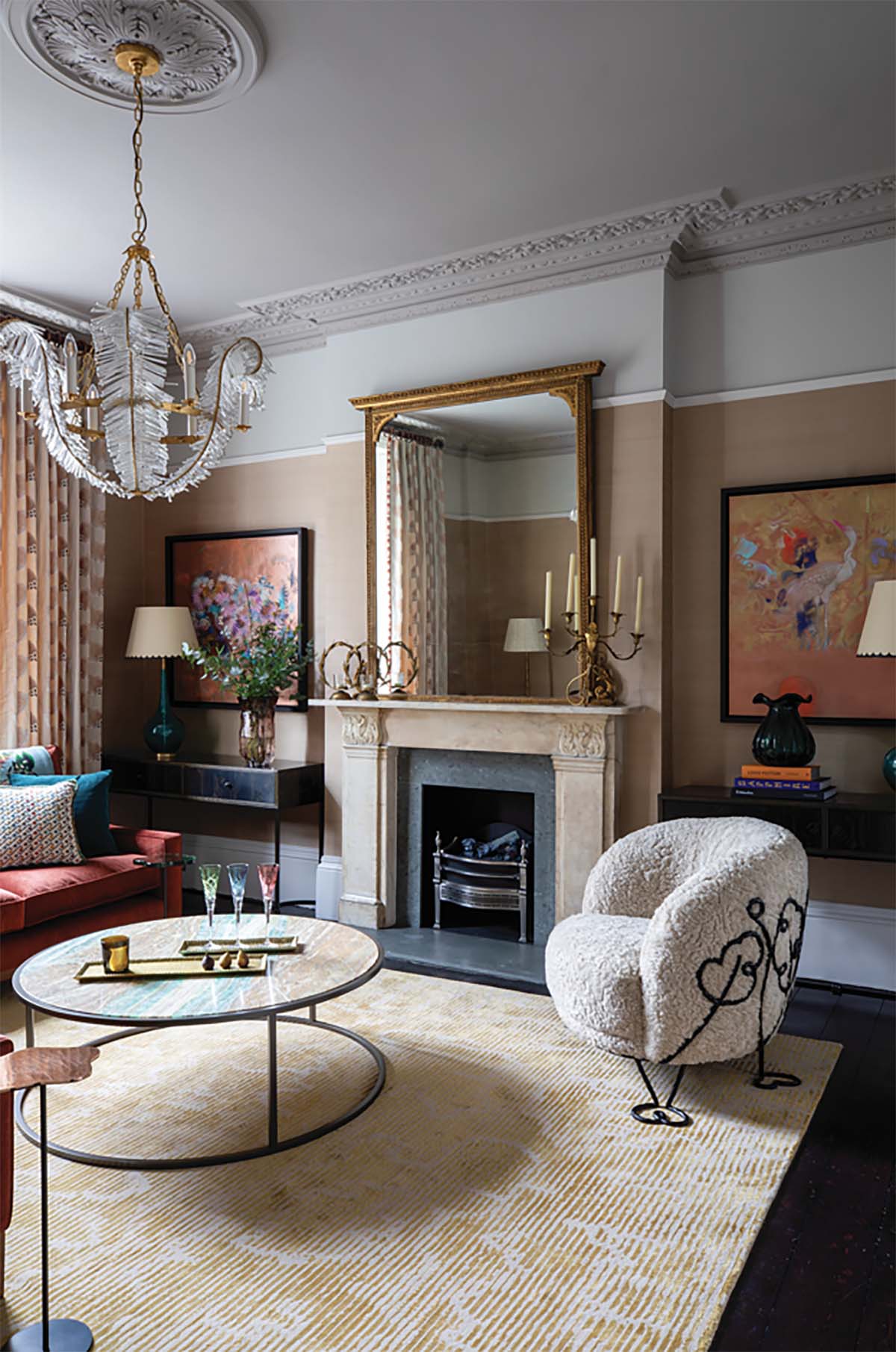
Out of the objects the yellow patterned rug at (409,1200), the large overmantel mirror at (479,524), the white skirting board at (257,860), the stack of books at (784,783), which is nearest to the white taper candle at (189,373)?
the large overmantel mirror at (479,524)

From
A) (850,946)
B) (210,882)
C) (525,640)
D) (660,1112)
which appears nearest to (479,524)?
(525,640)

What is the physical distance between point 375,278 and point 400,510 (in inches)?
41.0

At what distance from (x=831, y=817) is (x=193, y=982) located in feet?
7.48

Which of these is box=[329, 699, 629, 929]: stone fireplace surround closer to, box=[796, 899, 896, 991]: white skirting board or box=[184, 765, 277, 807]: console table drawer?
box=[184, 765, 277, 807]: console table drawer

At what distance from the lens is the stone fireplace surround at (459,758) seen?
419 centimetres

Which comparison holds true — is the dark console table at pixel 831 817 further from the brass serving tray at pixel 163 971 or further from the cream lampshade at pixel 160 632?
the cream lampshade at pixel 160 632

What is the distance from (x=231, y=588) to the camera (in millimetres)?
5406

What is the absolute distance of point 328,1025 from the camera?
335 cm

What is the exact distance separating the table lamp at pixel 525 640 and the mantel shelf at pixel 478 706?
0.10 meters

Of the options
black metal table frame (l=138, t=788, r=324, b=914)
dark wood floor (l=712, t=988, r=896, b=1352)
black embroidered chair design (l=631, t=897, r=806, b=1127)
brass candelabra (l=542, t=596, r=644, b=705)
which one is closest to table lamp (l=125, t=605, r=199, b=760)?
black metal table frame (l=138, t=788, r=324, b=914)

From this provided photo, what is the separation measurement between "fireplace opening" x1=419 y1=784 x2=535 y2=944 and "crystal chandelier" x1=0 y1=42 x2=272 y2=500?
2235mm

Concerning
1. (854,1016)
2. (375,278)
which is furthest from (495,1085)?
(375,278)

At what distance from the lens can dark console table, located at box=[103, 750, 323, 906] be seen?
477 cm

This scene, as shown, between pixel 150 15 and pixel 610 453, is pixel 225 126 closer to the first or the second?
pixel 150 15
